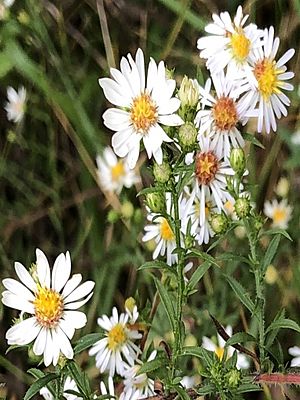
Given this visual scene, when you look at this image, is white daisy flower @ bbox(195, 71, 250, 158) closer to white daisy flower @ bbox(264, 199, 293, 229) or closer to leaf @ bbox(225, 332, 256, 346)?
leaf @ bbox(225, 332, 256, 346)

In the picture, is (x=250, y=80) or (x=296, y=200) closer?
(x=250, y=80)

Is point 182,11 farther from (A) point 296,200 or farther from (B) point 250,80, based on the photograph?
(B) point 250,80

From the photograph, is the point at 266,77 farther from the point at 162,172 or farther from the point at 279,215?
the point at 279,215

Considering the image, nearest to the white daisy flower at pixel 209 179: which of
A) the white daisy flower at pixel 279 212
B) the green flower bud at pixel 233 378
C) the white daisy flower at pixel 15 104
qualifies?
the green flower bud at pixel 233 378

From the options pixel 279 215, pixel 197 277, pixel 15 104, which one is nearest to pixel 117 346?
pixel 197 277

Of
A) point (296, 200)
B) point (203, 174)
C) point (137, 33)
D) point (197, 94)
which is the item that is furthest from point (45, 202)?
point (197, 94)

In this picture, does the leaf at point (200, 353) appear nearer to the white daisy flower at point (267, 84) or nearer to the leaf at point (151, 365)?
the leaf at point (151, 365)

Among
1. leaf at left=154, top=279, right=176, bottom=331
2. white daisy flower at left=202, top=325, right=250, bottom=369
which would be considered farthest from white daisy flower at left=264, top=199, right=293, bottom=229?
leaf at left=154, top=279, right=176, bottom=331
